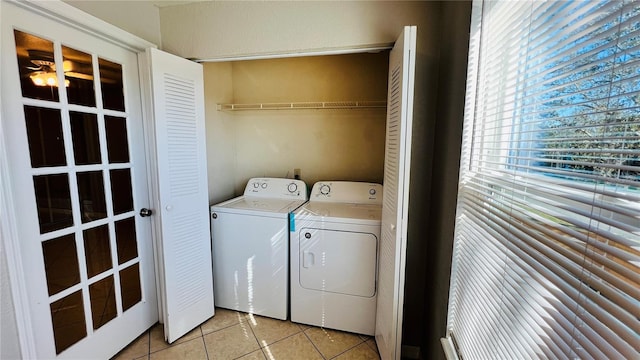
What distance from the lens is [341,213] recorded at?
6.89 feet

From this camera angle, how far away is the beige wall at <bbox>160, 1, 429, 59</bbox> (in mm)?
1634

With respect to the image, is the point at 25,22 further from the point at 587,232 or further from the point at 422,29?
the point at 587,232

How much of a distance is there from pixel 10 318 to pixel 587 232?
2295 mm

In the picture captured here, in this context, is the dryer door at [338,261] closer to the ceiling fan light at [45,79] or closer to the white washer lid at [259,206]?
the white washer lid at [259,206]

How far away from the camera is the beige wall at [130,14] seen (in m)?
1.56

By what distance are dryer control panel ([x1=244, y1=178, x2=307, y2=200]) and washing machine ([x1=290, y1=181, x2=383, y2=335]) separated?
0.42 metres

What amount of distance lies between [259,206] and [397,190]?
4.32 feet

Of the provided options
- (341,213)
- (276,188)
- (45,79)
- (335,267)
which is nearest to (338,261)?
(335,267)

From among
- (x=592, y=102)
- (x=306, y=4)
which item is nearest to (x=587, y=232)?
(x=592, y=102)

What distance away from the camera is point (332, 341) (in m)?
2.03

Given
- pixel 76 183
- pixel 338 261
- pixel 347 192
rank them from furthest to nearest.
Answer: pixel 347 192 → pixel 338 261 → pixel 76 183

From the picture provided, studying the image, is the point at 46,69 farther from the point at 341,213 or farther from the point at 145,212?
the point at 341,213

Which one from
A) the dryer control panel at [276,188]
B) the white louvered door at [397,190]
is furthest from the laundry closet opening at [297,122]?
the white louvered door at [397,190]

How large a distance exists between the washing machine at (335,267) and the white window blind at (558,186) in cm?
90
